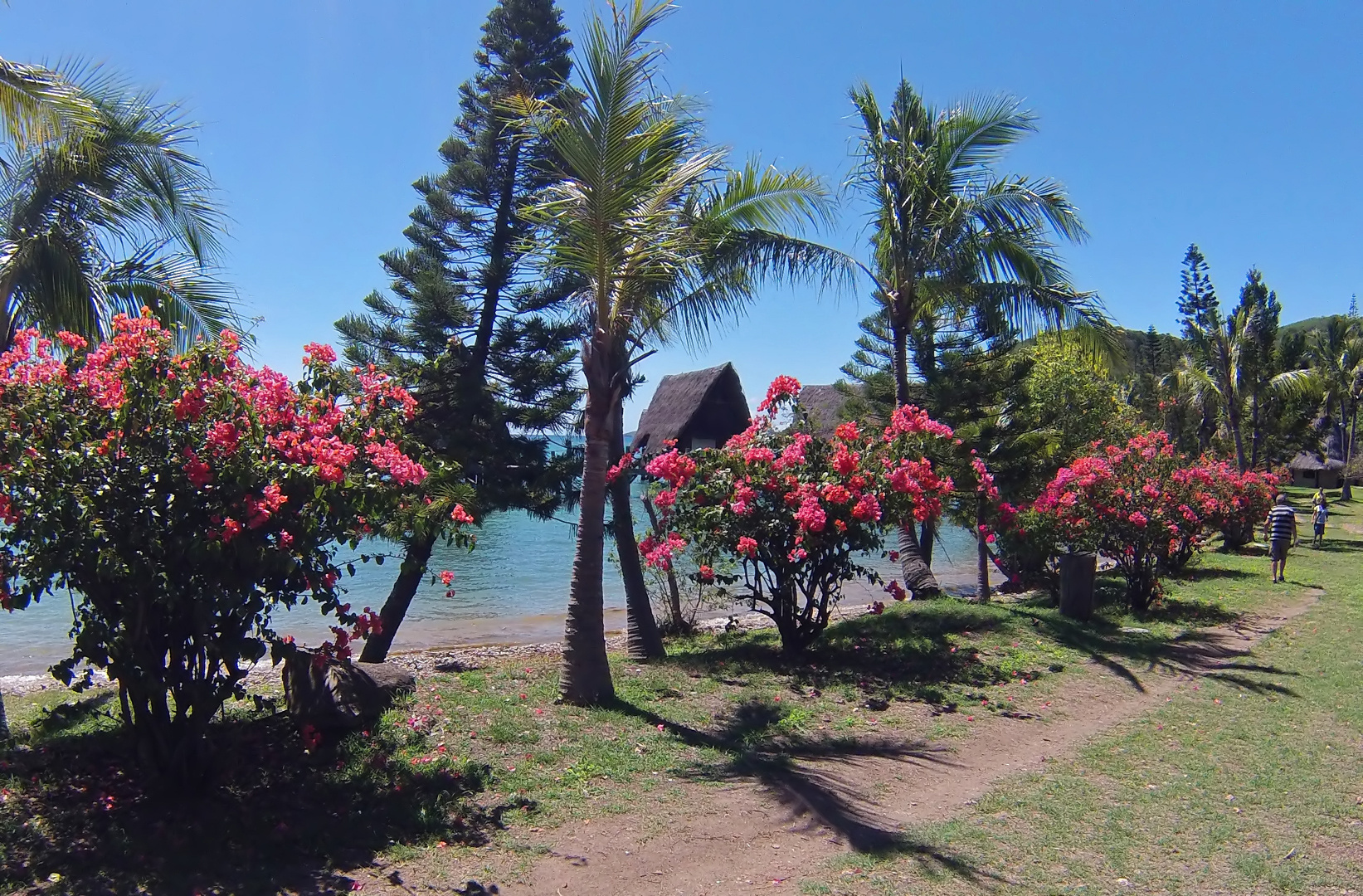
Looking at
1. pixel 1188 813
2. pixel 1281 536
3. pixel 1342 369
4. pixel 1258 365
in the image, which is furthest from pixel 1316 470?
pixel 1188 813

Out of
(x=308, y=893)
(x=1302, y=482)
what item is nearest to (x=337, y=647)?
(x=308, y=893)

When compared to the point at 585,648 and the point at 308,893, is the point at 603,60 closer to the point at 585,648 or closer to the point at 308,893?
the point at 585,648

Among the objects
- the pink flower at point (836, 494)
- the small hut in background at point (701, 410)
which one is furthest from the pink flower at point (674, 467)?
the small hut in background at point (701, 410)

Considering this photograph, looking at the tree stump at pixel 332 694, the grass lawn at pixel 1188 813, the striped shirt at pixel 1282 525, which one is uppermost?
the striped shirt at pixel 1282 525

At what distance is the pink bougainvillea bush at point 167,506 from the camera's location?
12.7 feet

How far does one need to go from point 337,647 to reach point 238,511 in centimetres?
91

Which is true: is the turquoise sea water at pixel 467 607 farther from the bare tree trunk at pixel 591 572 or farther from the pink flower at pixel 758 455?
the bare tree trunk at pixel 591 572

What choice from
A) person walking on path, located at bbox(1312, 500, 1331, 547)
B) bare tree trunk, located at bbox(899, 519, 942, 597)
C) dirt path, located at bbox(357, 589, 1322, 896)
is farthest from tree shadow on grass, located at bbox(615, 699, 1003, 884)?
person walking on path, located at bbox(1312, 500, 1331, 547)

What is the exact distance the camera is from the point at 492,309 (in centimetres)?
1134

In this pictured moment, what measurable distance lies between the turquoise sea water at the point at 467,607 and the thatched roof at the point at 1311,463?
24.2 m

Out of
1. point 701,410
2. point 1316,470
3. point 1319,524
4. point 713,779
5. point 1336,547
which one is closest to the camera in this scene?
point 713,779

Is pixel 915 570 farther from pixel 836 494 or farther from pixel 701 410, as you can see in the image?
pixel 701 410

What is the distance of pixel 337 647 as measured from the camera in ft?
14.6

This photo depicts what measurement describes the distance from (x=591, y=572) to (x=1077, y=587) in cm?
608
